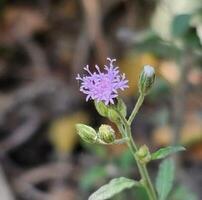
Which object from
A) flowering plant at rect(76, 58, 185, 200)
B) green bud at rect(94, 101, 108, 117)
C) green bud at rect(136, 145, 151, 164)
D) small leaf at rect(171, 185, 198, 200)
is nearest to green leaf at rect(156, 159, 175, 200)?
flowering plant at rect(76, 58, 185, 200)

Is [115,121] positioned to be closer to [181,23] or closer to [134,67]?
[181,23]

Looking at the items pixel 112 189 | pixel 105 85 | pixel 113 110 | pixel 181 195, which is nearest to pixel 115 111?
pixel 113 110

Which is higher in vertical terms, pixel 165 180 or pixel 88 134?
pixel 88 134

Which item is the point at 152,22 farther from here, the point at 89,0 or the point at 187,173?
the point at 187,173

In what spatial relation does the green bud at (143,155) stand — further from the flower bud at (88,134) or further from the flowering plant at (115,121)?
the flower bud at (88,134)

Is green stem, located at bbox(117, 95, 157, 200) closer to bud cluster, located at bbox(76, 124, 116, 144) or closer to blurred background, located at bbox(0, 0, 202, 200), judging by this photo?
bud cluster, located at bbox(76, 124, 116, 144)

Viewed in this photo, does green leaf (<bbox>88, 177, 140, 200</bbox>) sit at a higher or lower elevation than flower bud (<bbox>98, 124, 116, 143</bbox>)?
lower

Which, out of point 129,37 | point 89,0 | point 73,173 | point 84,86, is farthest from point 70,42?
point 84,86
